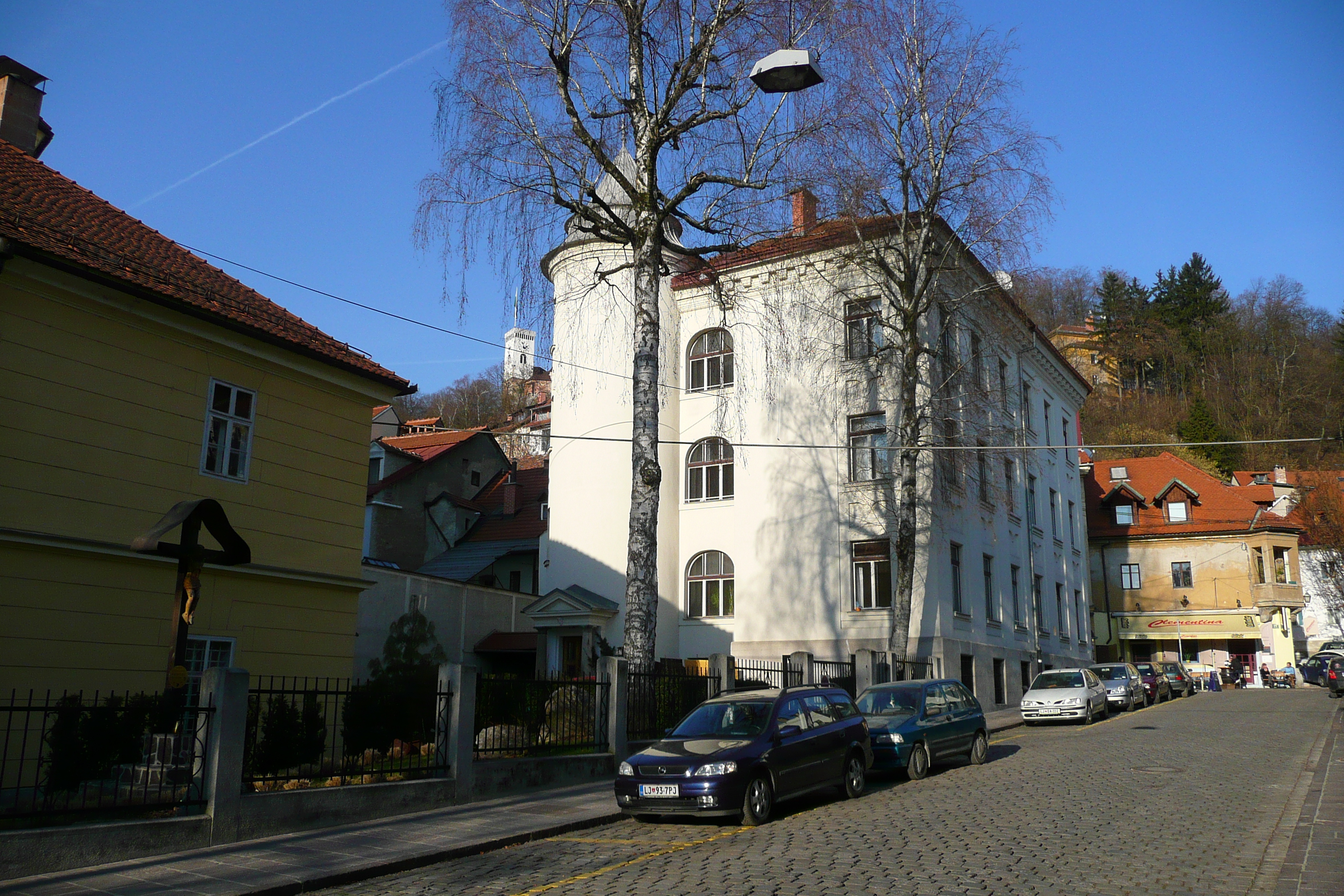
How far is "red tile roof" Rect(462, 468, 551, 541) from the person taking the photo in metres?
41.4

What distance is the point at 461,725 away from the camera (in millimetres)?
13086

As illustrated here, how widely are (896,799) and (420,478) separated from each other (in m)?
32.5

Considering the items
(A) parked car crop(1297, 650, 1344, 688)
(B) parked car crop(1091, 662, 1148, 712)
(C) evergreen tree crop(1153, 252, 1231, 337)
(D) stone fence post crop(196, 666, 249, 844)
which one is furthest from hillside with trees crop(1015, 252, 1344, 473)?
(D) stone fence post crop(196, 666, 249, 844)

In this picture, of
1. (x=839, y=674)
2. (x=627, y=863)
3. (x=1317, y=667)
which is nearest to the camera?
(x=627, y=863)

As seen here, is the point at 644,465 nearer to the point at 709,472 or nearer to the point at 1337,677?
the point at 709,472

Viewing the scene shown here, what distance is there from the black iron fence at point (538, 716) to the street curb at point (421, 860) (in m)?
2.39

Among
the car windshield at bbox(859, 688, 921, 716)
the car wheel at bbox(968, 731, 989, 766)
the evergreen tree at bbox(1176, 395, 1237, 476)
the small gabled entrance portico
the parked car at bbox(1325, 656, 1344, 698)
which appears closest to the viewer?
the car windshield at bbox(859, 688, 921, 716)

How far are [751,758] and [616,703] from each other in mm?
4445

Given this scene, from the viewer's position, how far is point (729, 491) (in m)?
33.0

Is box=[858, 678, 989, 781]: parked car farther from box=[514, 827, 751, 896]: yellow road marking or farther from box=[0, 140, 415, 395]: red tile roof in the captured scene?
box=[0, 140, 415, 395]: red tile roof

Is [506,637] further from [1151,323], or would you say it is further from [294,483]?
[1151,323]

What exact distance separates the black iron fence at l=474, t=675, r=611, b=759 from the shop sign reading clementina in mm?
48099

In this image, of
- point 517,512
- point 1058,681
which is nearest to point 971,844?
point 1058,681

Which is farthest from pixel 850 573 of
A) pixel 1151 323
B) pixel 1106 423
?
pixel 1151 323
